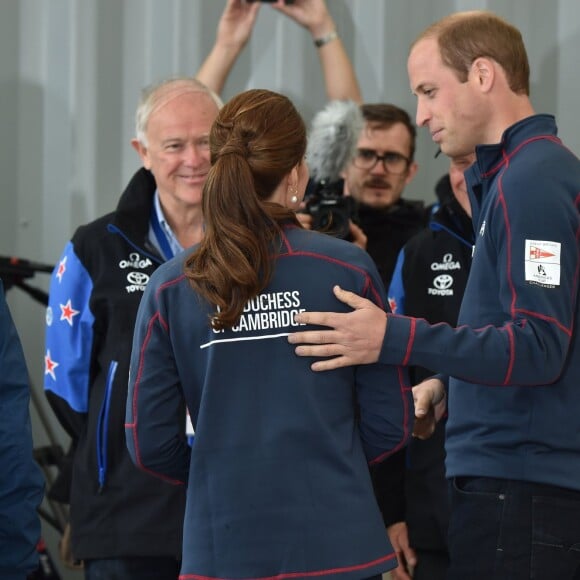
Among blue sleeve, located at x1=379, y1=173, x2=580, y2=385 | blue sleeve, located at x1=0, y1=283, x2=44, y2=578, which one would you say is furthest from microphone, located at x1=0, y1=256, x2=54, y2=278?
blue sleeve, located at x1=379, y1=173, x2=580, y2=385

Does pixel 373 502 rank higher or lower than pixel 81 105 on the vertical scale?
lower

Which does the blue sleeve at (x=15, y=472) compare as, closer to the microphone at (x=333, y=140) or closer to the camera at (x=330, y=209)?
the camera at (x=330, y=209)

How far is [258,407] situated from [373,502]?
0.91 feet

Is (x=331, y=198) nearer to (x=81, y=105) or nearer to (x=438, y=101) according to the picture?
(x=438, y=101)

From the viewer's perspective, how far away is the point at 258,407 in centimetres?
197

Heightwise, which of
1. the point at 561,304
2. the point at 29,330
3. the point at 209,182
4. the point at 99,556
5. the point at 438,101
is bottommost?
the point at 99,556

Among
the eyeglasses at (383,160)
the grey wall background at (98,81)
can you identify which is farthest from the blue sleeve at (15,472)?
the grey wall background at (98,81)

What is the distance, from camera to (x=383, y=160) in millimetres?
3691

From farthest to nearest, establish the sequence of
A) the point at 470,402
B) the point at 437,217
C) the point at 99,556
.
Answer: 1. the point at 437,217
2. the point at 99,556
3. the point at 470,402

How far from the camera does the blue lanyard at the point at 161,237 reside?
10.0 feet

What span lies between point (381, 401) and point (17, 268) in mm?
2114

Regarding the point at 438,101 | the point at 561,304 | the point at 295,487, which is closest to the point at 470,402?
the point at 561,304

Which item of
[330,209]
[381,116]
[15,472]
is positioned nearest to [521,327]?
[15,472]

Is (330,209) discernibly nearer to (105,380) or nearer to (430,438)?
(430,438)
